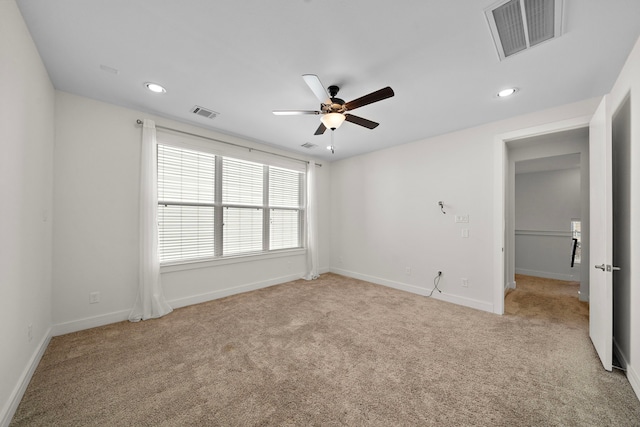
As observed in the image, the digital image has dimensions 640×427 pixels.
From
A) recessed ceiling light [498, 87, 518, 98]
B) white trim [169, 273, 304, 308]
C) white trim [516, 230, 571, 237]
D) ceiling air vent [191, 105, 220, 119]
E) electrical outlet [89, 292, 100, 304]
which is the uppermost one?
ceiling air vent [191, 105, 220, 119]

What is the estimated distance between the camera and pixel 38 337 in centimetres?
217

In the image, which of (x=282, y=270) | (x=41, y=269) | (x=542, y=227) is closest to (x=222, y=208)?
(x=282, y=270)

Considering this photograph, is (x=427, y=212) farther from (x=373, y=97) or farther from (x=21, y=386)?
(x=21, y=386)

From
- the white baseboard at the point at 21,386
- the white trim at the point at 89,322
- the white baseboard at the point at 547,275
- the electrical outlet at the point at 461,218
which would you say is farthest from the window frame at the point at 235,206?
the white baseboard at the point at 547,275

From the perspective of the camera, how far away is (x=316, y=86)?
203cm

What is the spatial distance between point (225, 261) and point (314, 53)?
10.4 feet

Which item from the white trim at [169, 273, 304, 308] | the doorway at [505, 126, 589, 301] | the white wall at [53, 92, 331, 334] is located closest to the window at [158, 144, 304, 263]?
the white wall at [53, 92, 331, 334]

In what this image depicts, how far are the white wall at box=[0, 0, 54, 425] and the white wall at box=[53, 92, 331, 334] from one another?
240mm

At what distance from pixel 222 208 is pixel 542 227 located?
6656 millimetres

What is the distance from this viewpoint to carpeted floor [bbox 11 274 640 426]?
1.55 meters

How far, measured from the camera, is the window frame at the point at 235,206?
3.42 metres

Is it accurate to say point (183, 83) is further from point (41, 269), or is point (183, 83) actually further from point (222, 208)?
point (41, 269)

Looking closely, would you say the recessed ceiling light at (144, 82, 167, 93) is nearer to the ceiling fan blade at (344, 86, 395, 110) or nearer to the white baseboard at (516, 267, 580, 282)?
the ceiling fan blade at (344, 86, 395, 110)

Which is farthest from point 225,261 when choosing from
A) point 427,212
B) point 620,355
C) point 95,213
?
point 620,355
